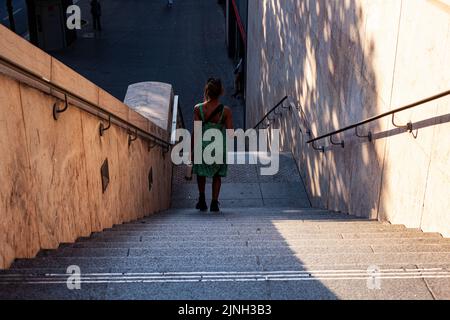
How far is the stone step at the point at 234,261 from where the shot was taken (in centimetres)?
322

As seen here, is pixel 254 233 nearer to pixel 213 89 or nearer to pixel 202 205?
pixel 213 89

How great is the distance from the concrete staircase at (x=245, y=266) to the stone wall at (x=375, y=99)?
0.43 meters

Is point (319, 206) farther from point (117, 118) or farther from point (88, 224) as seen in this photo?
point (88, 224)

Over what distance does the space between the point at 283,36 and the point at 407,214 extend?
260 inches

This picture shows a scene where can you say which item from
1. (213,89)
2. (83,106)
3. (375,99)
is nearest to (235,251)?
(83,106)

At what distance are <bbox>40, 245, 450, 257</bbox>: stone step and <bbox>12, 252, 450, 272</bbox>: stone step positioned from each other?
0.15 meters

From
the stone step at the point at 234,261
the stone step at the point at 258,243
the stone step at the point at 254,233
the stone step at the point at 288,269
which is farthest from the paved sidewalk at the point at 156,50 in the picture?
the stone step at the point at 288,269

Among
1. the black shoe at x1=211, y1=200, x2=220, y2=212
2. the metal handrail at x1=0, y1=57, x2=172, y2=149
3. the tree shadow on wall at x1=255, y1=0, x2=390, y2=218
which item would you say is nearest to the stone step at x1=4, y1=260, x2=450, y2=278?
the metal handrail at x1=0, y1=57, x2=172, y2=149

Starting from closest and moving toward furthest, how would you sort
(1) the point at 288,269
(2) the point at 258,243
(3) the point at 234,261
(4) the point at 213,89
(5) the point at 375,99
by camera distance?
(1) the point at 288,269 → (3) the point at 234,261 → (2) the point at 258,243 → (5) the point at 375,99 → (4) the point at 213,89

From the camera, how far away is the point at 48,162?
12.2 feet

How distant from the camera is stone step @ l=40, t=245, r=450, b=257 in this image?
142 inches

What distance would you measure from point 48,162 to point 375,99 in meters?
3.33

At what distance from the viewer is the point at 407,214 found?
480 centimetres

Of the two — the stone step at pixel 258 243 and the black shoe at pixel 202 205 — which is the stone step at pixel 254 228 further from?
the black shoe at pixel 202 205
